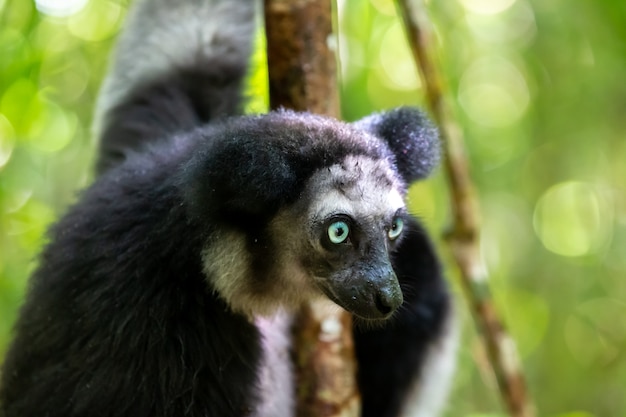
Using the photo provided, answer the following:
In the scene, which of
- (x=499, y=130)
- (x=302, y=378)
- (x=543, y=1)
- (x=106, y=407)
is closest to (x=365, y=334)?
(x=302, y=378)

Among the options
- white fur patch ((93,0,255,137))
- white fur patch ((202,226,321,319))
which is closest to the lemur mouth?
white fur patch ((202,226,321,319))

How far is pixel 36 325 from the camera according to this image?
2.98 meters

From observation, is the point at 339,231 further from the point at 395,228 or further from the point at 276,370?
the point at 276,370

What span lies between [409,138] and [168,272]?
3.60 ft

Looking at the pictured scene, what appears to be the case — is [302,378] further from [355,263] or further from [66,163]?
[66,163]

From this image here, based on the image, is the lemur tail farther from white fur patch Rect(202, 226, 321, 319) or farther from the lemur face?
the lemur face

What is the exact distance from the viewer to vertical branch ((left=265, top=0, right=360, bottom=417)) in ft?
10.6

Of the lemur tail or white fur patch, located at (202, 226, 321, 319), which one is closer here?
white fur patch, located at (202, 226, 321, 319)

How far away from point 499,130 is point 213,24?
5.95m

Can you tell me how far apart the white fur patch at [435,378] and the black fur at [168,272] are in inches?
53.7

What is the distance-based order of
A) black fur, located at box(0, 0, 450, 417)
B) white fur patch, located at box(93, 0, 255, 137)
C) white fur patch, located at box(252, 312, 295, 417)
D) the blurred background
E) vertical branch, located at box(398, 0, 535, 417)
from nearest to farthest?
black fur, located at box(0, 0, 450, 417)
white fur patch, located at box(252, 312, 295, 417)
vertical branch, located at box(398, 0, 535, 417)
white fur patch, located at box(93, 0, 255, 137)
the blurred background

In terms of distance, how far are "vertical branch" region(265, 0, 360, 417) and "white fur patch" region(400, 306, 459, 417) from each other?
0.91m

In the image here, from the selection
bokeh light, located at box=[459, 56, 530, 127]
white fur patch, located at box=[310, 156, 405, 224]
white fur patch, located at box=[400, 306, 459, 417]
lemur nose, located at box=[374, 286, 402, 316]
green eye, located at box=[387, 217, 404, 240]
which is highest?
bokeh light, located at box=[459, 56, 530, 127]

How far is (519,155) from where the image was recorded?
9578 mm
